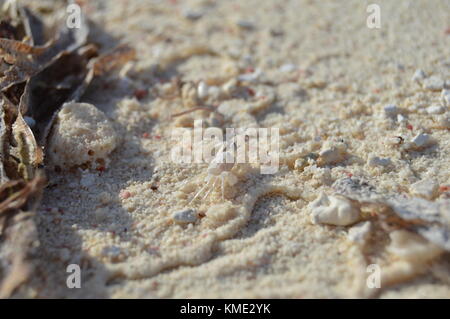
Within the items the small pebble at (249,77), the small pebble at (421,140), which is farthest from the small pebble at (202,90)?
the small pebble at (421,140)

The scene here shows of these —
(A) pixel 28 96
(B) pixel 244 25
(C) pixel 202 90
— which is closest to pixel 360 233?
(C) pixel 202 90

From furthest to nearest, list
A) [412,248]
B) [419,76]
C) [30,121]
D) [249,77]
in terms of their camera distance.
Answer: [249,77] < [419,76] < [30,121] < [412,248]

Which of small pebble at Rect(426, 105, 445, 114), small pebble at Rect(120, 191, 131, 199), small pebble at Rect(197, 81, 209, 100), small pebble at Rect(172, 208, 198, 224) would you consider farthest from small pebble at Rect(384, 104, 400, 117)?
small pebble at Rect(120, 191, 131, 199)

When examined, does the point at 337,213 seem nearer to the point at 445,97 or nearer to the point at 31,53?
the point at 445,97

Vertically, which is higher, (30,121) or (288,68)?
(288,68)

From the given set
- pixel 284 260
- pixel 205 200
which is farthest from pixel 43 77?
pixel 284 260

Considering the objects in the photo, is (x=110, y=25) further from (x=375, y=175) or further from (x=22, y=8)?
(x=375, y=175)

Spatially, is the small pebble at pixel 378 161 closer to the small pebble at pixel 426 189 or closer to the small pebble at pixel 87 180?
the small pebble at pixel 426 189
